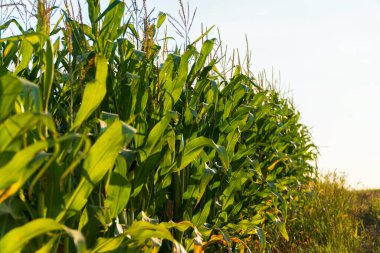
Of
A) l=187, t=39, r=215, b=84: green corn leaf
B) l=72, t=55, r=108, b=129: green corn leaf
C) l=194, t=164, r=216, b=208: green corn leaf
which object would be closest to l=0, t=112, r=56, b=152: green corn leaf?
l=72, t=55, r=108, b=129: green corn leaf

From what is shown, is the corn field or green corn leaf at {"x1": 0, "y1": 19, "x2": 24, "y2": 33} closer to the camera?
the corn field

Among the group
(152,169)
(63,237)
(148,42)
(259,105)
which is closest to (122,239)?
(63,237)

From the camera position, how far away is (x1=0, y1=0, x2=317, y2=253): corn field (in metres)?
1.49

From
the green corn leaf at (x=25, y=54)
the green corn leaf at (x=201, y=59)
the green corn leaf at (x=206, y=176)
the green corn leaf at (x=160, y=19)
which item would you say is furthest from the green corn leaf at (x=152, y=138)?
the green corn leaf at (x=160, y=19)

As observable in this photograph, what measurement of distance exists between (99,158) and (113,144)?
2.5 inches

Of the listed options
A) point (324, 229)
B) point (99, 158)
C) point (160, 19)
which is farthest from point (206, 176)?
point (324, 229)

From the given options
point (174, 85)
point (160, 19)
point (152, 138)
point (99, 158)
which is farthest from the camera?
point (160, 19)

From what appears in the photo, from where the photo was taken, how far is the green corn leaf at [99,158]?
1637 mm

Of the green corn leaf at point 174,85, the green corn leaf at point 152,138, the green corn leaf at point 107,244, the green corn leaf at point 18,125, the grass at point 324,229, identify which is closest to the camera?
the green corn leaf at point 18,125

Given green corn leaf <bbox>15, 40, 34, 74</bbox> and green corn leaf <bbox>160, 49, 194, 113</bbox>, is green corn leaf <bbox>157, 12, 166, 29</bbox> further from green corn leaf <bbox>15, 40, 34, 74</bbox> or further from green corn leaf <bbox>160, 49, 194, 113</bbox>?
green corn leaf <bbox>15, 40, 34, 74</bbox>

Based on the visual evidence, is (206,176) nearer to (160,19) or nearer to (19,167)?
(160,19)

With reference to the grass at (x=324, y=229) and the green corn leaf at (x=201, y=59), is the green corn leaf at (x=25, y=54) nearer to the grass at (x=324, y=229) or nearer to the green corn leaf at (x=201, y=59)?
the green corn leaf at (x=201, y=59)

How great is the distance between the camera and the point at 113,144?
1669 millimetres

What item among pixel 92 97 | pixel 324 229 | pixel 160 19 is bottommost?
pixel 324 229
